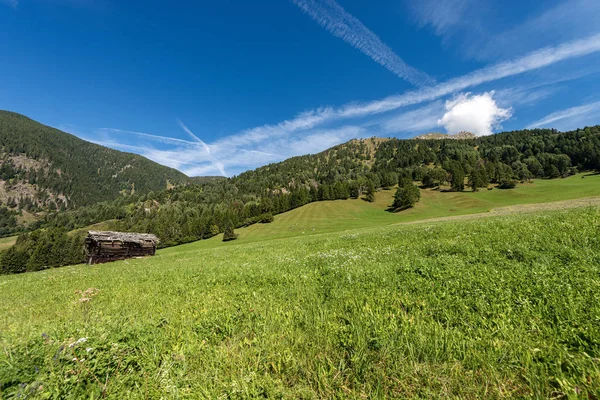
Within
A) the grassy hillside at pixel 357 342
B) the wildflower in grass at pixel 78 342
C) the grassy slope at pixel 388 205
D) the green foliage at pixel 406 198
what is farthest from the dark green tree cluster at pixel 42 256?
the green foliage at pixel 406 198

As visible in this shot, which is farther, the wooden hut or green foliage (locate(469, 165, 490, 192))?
green foliage (locate(469, 165, 490, 192))

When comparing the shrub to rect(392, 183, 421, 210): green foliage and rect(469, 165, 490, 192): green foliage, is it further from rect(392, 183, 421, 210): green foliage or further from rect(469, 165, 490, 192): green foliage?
rect(469, 165, 490, 192): green foliage

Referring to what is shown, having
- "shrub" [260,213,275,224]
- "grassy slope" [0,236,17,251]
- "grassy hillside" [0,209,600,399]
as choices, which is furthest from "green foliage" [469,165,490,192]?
"grassy slope" [0,236,17,251]

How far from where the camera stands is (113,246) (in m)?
40.4

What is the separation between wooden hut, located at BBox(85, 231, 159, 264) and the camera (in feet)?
128

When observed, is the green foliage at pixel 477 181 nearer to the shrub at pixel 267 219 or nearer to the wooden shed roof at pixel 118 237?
the shrub at pixel 267 219

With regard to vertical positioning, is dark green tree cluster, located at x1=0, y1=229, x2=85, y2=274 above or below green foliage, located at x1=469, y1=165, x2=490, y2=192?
below

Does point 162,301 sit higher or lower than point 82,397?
lower

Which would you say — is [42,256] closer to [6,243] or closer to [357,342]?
[6,243]

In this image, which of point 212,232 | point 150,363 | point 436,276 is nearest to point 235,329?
point 150,363

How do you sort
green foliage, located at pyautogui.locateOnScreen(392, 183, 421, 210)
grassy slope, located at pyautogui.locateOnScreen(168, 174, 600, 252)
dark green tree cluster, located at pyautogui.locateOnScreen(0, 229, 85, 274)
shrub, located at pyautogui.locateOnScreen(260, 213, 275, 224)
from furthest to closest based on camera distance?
shrub, located at pyautogui.locateOnScreen(260, 213, 275, 224), green foliage, located at pyautogui.locateOnScreen(392, 183, 421, 210), dark green tree cluster, located at pyautogui.locateOnScreen(0, 229, 85, 274), grassy slope, located at pyautogui.locateOnScreen(168, 174, 600, 252)

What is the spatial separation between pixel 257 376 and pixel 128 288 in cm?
876

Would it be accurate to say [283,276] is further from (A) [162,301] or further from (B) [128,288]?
(B) [128,288]

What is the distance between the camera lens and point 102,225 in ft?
619
